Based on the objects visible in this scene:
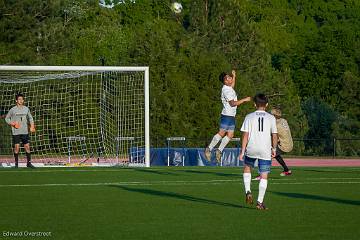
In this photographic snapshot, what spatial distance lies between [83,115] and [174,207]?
2562cm

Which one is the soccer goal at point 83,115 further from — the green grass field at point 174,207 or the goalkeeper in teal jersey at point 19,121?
the green grass field at point 174,207

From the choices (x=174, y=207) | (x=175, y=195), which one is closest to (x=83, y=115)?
(x=175, y=195)

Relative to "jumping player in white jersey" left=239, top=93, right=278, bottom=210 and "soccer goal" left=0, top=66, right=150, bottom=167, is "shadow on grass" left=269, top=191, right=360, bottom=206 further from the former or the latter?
"soccer goal" left=0, top=66, right=150, bottom=167

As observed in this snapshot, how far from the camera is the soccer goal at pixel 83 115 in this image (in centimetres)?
3844

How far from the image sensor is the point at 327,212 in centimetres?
1572

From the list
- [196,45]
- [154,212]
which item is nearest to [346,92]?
[196,45]

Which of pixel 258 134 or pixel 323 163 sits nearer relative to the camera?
pixel 258 134

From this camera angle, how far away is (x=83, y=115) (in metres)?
41.8

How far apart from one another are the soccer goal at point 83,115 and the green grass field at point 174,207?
13844 mm

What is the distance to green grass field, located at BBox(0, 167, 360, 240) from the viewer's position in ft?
43.8

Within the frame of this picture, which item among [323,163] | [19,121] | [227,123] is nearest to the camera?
[227,123]

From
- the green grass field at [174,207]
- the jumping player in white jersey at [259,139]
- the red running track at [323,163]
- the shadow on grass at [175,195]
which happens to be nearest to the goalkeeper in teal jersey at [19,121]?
the green grass field at [174,207]

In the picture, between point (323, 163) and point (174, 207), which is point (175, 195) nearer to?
point (174, 207)

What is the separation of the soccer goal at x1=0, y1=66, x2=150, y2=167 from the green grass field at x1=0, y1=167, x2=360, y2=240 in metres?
13.8
